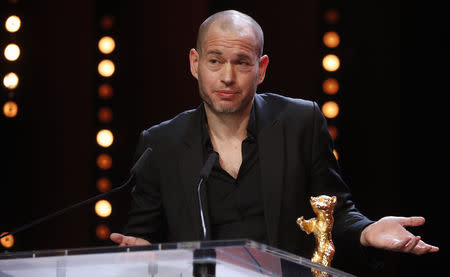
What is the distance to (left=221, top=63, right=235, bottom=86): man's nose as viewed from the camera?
2.14 m

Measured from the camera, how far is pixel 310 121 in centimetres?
230

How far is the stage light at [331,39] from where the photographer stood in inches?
122

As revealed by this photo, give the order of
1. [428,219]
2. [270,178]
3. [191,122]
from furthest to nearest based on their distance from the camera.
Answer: [428,219], [191,122], [270,178]

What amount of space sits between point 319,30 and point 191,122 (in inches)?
41.9

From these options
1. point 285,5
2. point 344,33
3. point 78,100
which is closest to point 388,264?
point 344,33

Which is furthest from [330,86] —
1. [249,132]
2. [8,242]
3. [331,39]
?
[8,242]

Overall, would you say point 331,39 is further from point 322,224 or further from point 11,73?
point 322,224

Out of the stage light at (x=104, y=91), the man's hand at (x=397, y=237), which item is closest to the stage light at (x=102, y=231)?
the stage light at (x=104, y=91)

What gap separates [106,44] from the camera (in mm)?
3225

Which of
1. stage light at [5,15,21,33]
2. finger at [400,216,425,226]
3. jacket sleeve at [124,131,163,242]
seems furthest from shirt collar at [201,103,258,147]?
stage light at [5,15,21,33]

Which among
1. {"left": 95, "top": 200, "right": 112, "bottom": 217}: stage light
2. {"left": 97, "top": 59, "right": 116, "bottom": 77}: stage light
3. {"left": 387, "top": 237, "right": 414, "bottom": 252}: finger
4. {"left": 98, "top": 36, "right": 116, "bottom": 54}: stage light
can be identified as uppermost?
{"left": 98, "top": 36, "right": 116, "bottom": 54}: stage light

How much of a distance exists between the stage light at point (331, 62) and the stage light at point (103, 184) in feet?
3.83

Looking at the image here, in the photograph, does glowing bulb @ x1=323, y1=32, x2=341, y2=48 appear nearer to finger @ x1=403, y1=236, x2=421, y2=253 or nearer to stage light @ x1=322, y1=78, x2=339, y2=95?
stage light @ x1=322, y1=78, x2=339, y2=95

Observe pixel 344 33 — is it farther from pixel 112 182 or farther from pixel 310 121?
pixel 112 182
